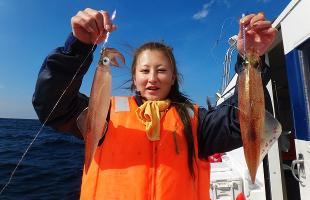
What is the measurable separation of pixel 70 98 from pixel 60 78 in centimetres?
18

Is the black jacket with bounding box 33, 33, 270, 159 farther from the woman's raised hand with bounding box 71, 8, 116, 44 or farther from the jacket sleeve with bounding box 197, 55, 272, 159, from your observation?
the woman's raised hand with bounding box 71, 8, 116, 44

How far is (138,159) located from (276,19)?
9.31ft

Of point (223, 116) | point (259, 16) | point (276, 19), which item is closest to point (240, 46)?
point (259, 16)

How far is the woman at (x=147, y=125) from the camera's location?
94.9 inches

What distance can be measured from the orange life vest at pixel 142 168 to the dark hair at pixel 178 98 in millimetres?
43

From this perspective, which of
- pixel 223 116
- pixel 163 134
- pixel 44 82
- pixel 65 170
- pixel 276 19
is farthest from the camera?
pixel 65 170

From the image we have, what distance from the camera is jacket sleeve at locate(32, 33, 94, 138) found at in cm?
241

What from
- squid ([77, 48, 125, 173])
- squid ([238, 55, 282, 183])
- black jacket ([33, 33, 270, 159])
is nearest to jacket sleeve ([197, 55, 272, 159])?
black jacket ([33, 33, 270, 159])

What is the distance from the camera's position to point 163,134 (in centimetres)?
276

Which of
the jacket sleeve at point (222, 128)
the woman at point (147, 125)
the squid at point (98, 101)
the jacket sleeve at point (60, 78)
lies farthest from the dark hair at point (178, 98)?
the squid at point (98, 101)

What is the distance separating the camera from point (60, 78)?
2.41 metres

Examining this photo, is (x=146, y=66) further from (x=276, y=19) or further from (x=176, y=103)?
(x=276, y=19)

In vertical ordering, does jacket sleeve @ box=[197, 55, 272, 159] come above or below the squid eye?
below

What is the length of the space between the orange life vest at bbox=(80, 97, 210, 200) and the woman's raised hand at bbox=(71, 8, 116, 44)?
90cm
